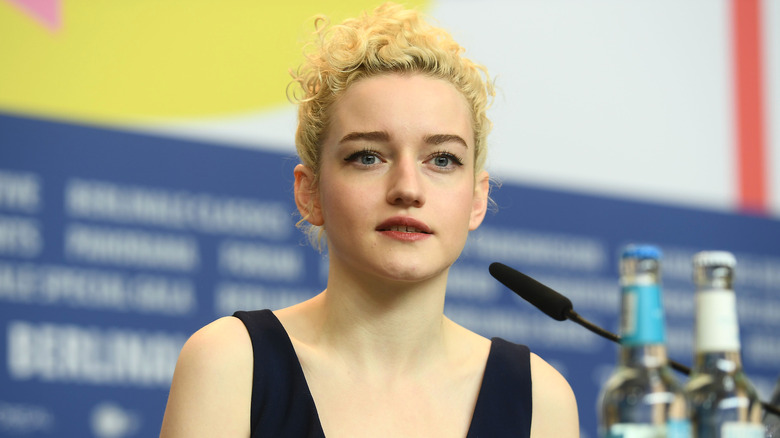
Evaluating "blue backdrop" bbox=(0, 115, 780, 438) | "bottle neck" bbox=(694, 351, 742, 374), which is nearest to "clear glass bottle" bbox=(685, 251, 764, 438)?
"bottle neck" bbox=(694, 351, 742, 374)

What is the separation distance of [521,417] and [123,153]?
4.50 feet

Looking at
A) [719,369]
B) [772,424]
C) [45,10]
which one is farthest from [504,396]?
[45,10]

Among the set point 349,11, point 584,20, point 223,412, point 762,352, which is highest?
point 584,20

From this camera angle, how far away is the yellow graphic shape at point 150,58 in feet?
7.38

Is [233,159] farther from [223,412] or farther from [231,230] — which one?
[223,412]

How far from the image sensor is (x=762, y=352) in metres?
3.36

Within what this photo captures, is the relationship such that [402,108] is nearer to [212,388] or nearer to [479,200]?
[479,200]

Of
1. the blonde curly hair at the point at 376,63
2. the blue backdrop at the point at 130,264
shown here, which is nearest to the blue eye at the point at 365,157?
the blonde curly hair at the point at 376,63

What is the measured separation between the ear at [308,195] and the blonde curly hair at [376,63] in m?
0.02

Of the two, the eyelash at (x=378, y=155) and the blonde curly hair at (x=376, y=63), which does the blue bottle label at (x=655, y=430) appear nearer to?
the eyelash at (x=378, y=155)

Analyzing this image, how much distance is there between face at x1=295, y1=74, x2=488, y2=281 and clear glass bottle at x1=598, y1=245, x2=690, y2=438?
58cm

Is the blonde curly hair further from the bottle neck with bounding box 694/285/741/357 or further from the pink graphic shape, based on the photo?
the pink graphic shape

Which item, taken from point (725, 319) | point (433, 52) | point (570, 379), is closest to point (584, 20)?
point (570, 379)

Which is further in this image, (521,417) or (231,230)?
(231,230)
